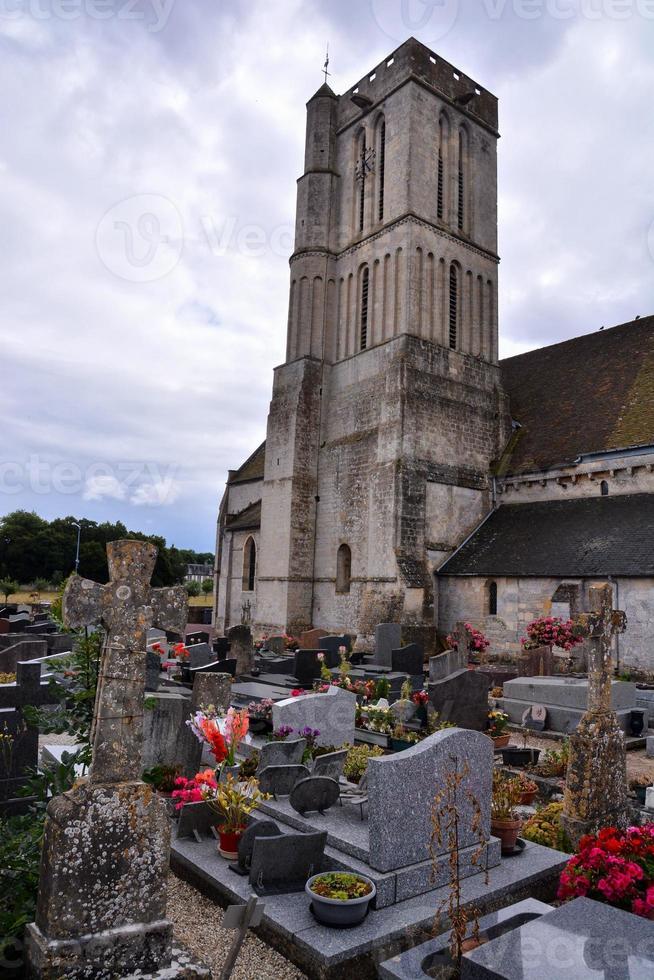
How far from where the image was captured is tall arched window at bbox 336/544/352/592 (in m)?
25.5

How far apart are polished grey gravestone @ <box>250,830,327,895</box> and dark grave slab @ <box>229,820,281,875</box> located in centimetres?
24

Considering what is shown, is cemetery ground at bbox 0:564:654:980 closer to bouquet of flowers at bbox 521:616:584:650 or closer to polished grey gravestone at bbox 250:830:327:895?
polished grey gravestone at bbox 250:830:327:895

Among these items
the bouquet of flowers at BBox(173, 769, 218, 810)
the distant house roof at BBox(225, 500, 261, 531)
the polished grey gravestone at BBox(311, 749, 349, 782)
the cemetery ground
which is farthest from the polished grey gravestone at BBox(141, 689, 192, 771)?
the distant house roof at BBox(225, 500, 261, 531)

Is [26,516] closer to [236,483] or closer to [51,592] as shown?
[51,592]

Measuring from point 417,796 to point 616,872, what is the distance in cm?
146

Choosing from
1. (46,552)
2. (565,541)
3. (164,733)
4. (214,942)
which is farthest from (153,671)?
(46,552)

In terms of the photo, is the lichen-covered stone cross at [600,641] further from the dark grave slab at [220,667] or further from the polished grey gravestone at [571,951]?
the dark grave slab at [220,667]

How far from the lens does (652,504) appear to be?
19953 mm

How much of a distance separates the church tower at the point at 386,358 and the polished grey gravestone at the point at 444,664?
22.8 feet

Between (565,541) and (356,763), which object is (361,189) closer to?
(565,541)

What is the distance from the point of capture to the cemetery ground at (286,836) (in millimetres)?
3539

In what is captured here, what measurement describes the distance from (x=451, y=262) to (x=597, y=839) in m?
25.0

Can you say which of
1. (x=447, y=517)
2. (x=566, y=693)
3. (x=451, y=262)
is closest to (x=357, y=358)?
(x=451, y=262)

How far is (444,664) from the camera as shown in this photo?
48.0 ft
